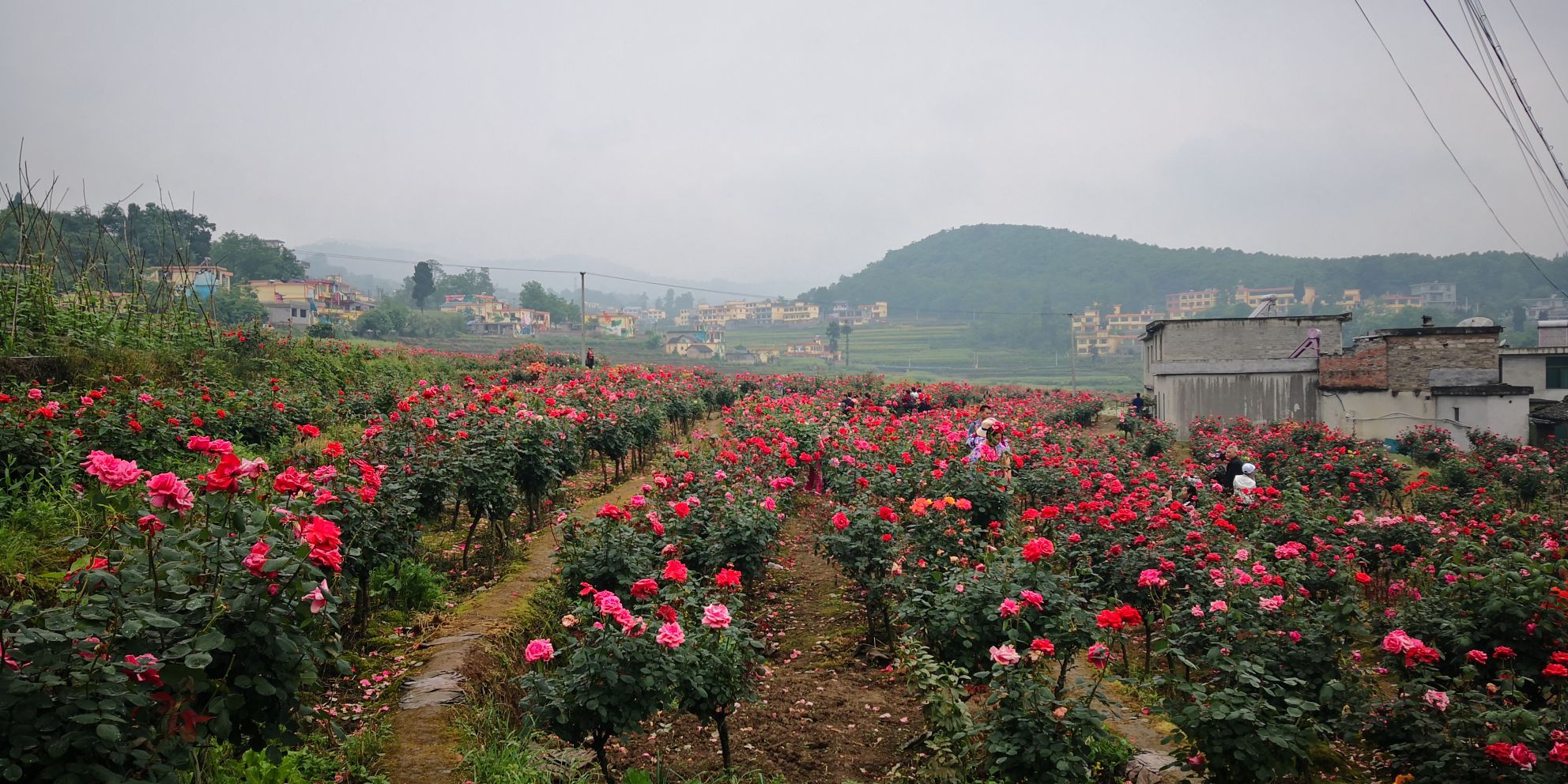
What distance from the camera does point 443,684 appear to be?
4832 millimetres

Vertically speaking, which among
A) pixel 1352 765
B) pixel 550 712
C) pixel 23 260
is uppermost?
pixel 23 260

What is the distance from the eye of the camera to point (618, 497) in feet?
33.3

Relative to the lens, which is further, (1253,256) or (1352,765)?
(1253,256)

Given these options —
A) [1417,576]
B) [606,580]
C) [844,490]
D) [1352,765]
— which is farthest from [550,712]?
[1417,576]

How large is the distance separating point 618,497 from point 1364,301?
427 ft

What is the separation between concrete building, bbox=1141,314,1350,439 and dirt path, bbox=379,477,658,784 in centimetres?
2102

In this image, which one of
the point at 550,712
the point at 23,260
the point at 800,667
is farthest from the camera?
the point at 23,260

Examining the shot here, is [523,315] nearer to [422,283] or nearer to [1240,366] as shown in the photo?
[422,283]

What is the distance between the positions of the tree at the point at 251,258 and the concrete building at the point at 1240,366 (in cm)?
6404

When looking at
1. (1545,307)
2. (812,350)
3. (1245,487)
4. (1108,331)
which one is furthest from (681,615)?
(1545,307)

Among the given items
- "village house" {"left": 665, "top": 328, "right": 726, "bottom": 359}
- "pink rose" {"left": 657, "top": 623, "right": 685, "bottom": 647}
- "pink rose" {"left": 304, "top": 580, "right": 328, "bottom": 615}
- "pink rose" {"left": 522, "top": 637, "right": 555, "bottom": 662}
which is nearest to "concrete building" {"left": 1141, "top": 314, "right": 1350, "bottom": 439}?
"pink rose" {"left": 657, "top": 623, "right": 685, "bottom": 647}

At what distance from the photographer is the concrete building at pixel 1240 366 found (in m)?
23.6

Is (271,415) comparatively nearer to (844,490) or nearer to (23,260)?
(23,260)

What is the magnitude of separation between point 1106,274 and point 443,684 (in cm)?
13748
